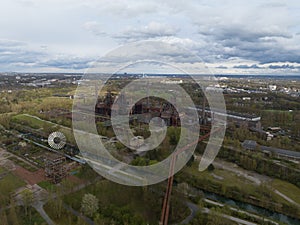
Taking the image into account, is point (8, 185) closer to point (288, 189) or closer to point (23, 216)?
point (23, 216)

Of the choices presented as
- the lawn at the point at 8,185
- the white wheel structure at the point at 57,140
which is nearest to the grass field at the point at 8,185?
the lawn at the point at 8,185

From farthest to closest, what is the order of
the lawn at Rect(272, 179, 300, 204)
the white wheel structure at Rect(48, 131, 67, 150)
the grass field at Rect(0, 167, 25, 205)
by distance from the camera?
the white wheel structure at Rect(48, 131, 67, 150) < the lawn at Rect(272, 179, 300, 204) < the grass field at Rect(0, 167, 25, 205)

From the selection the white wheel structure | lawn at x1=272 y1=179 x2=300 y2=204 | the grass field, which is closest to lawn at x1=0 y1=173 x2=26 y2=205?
the grass field

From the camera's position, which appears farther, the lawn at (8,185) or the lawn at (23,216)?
the lawn at (8,185)

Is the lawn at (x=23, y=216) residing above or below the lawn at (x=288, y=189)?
above

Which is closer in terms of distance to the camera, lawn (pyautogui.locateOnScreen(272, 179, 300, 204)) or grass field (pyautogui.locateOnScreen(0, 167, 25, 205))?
grass field (pyautogui.locateOnScreen(0, 167, 25, 205))

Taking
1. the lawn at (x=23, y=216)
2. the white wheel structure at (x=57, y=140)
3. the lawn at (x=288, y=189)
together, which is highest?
the white wheel structure at (x=57, y=140)

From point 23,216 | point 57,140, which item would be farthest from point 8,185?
point 57,140

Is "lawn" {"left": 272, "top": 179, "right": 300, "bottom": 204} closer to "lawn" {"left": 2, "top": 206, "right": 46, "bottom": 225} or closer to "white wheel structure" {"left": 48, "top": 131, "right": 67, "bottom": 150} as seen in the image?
"lawn" {"left": 2, "top": 206, "right": 46, "bottom": 225}

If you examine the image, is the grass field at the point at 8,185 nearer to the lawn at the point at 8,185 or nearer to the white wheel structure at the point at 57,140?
the lawn at the point at 8,185
